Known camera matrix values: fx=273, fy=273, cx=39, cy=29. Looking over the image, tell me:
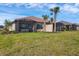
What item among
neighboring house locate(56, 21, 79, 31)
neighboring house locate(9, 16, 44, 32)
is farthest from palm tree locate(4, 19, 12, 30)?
neighboring house locate(56, 21, 79, 31)

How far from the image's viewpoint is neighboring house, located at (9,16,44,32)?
2826 mm

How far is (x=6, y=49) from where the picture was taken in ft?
9.19

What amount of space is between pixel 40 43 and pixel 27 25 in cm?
23

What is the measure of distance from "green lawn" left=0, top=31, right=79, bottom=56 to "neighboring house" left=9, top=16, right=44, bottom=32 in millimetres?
52

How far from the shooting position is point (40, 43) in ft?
9.21

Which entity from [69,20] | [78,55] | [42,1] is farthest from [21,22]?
[78,55]

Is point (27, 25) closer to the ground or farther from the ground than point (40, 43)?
farther from the ground

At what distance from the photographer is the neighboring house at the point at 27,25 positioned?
111 inches

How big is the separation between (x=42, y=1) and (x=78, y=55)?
0.66 m

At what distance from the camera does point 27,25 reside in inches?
112

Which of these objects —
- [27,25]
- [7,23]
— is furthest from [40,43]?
[7,23]

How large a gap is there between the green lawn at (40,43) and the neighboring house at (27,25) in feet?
0.17

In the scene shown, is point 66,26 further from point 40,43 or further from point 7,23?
point 7,23

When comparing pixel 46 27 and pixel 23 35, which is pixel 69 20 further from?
pixel 23 35
